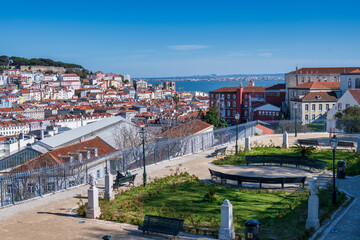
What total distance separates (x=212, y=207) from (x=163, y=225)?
8.33 feet

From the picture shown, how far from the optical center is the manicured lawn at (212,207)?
1034 cm

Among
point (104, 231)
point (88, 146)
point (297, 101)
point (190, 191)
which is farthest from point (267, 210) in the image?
point (297, 101)

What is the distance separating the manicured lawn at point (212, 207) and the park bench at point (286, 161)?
12.0 feet

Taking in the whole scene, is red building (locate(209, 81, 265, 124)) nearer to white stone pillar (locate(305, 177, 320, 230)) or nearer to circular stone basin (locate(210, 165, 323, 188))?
circular stone basin (locate(210, 165, 323, 188))

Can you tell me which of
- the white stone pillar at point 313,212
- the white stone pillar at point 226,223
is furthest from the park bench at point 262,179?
the white stone pillar at point 226,223

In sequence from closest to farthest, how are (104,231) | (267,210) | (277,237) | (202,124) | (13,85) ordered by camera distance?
(277,237), (104,231), (267,210), (202,124), (13,85)

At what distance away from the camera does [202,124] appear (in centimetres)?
3988

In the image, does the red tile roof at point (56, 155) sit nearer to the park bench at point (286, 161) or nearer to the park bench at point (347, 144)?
the park bench at point (286, 161)

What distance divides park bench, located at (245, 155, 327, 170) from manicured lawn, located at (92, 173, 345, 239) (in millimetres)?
3653

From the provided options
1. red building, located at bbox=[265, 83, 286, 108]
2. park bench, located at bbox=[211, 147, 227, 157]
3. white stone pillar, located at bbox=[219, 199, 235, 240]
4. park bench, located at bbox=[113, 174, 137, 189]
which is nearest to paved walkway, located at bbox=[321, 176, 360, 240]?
white stone pillar, located at bbox=[219, 199, 235, 240]

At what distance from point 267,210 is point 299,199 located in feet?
5.49

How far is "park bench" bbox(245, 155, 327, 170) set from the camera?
1731 cm

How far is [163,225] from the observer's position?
32.7 feet

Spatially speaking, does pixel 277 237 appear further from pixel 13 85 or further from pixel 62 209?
pixel 13 85
